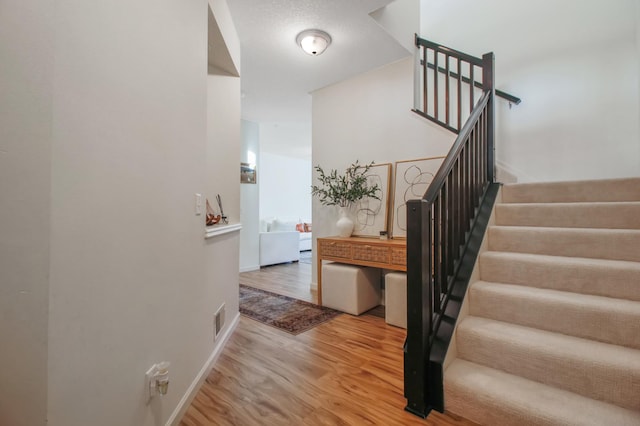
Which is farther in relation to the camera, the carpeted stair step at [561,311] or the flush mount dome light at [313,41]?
the flush mount dome light at [313,41]

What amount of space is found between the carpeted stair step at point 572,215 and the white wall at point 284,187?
5.98 metres

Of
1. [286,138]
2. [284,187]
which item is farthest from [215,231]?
[284,187]

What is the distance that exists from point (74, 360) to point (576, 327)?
2.07 m

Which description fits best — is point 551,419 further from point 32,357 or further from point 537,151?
point 537,151

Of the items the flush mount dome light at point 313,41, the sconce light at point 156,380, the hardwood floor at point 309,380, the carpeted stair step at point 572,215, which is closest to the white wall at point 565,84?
the carpeted stair step at point 572,215

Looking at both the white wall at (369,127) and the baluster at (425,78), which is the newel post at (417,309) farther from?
the baluster at (425,78)

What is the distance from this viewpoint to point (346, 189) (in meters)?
3.36

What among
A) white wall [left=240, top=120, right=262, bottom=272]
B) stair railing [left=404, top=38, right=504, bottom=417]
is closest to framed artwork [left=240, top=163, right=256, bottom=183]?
white wall [left=240, top=120, right=262, bottom=272]

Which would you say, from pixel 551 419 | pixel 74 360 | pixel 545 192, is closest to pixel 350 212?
pixel 545 192

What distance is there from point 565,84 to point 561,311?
2353 mm

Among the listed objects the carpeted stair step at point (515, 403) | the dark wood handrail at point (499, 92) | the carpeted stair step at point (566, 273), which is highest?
the dark wood handrail at point (499, 92)

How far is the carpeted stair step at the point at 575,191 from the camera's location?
197 cm

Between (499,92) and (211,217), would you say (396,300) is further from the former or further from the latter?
(499,92)

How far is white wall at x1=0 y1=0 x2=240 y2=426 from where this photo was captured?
2.23 feet
